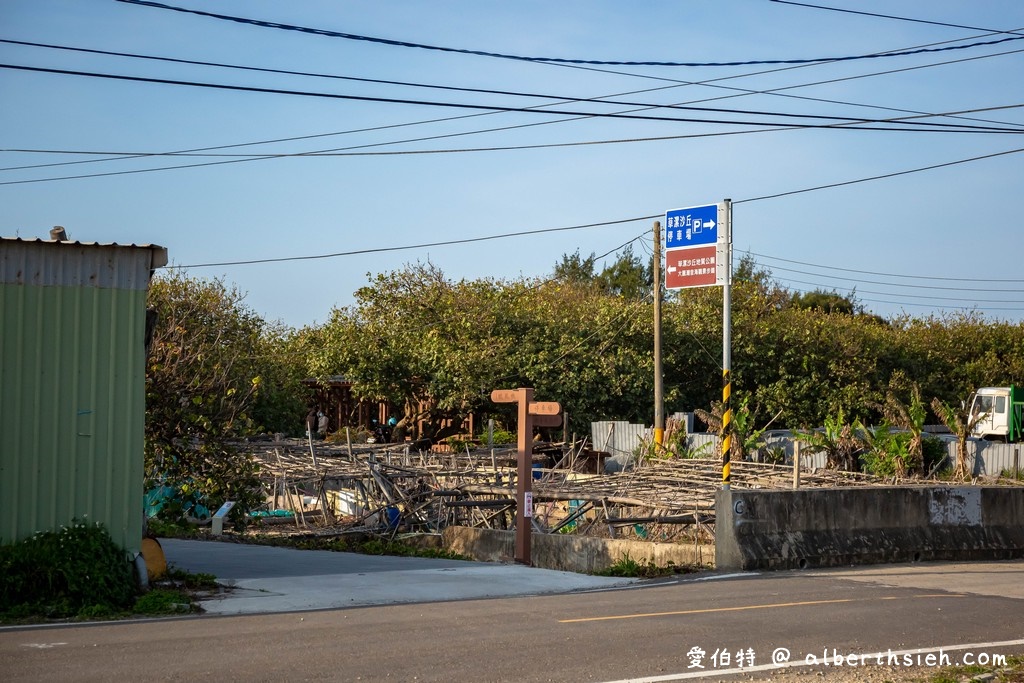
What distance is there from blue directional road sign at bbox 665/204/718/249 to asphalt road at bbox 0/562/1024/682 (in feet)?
20.1

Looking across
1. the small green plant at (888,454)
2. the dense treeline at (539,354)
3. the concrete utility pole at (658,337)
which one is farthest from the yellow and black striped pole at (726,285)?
the dense treeline at (539,354)

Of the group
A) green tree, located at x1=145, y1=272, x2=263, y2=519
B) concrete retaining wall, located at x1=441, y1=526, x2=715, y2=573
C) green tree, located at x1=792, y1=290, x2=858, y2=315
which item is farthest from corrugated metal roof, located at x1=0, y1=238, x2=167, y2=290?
green tree, located at x1=792, y1=290, x2=858, y2=315

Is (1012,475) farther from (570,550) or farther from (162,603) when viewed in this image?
(162,603)

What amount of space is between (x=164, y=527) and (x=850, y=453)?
1775cm

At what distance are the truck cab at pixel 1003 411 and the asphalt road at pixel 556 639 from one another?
109 feet

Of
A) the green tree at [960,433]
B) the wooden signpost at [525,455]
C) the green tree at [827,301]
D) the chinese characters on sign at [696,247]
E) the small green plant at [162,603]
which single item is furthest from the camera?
the green tree at [827,301]

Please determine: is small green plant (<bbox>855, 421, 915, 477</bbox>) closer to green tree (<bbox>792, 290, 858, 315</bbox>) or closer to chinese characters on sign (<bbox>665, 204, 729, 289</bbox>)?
chinese characters on sign (<bbox>665, 204, 729, 289</bbox>)

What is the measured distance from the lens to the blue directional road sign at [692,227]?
16844 mm

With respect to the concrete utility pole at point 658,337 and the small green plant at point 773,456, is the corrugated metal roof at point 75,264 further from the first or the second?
the concrete utility pole at point 658,337

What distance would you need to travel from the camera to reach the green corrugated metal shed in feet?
37.9

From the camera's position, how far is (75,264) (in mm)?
11938

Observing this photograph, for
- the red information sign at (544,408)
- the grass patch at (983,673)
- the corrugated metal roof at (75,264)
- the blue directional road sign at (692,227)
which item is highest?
the blue directional road sign at (692,227)

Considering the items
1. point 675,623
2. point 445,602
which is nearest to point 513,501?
point 445,602

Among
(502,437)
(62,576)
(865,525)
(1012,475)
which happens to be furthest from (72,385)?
(502,437)
